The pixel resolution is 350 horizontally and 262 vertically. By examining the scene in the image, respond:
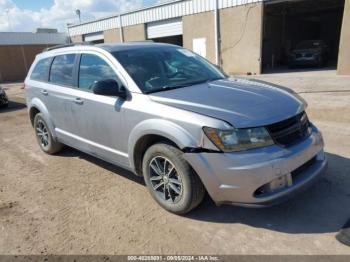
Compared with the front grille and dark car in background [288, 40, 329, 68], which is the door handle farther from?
dark car in background [288, 40, 329, 68]

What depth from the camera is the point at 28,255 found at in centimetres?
288

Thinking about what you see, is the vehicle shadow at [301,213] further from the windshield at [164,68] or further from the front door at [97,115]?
the windshield at [164,68]

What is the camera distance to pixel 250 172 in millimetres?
2721

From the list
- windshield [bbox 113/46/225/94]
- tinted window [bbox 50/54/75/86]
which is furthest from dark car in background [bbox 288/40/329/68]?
tinted window [bbox 50/54/75/86]

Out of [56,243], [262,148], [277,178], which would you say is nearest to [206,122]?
[262,148]

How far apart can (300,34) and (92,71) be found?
24.3 m

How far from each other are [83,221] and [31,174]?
1916mm

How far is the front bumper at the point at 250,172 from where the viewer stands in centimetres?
273

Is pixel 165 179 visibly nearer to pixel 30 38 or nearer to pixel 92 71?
pixel 92 71

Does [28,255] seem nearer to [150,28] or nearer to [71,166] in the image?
[71,166]

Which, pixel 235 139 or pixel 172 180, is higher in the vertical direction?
pixel 235 139

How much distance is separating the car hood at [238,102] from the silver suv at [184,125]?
0.4 inches

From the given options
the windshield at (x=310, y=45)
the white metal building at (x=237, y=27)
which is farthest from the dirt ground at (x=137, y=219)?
the windshield at (x=310, y=45)

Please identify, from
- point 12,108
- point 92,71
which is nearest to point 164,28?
point 12,108
